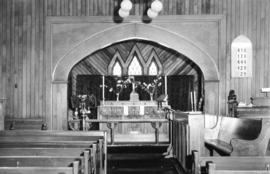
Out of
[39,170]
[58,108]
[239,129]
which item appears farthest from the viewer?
[58,108]

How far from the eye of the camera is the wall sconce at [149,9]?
8523 mm

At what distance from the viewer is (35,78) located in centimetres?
968

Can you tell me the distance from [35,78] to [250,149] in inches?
239

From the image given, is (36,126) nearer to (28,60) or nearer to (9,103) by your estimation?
(9,103)

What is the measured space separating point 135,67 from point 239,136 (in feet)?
21.1

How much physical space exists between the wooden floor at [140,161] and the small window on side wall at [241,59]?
286 centimetres

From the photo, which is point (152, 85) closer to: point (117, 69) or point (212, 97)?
point (117, 69)

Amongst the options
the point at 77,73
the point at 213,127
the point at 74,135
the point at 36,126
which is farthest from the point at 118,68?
the point at 74,135

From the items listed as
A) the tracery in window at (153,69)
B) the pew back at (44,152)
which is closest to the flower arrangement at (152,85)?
the tracery in window at (153,69)

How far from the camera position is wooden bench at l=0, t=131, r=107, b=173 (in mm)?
4703

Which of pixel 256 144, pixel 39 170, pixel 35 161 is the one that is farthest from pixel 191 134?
pixel 39 170

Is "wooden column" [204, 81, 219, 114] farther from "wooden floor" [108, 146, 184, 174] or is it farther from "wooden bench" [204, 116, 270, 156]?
"wooden bench" [204, 116, 270, 156]

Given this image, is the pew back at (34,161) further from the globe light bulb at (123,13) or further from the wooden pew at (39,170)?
the globe light bulb at (123,13)

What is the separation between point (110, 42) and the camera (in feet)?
32.0
